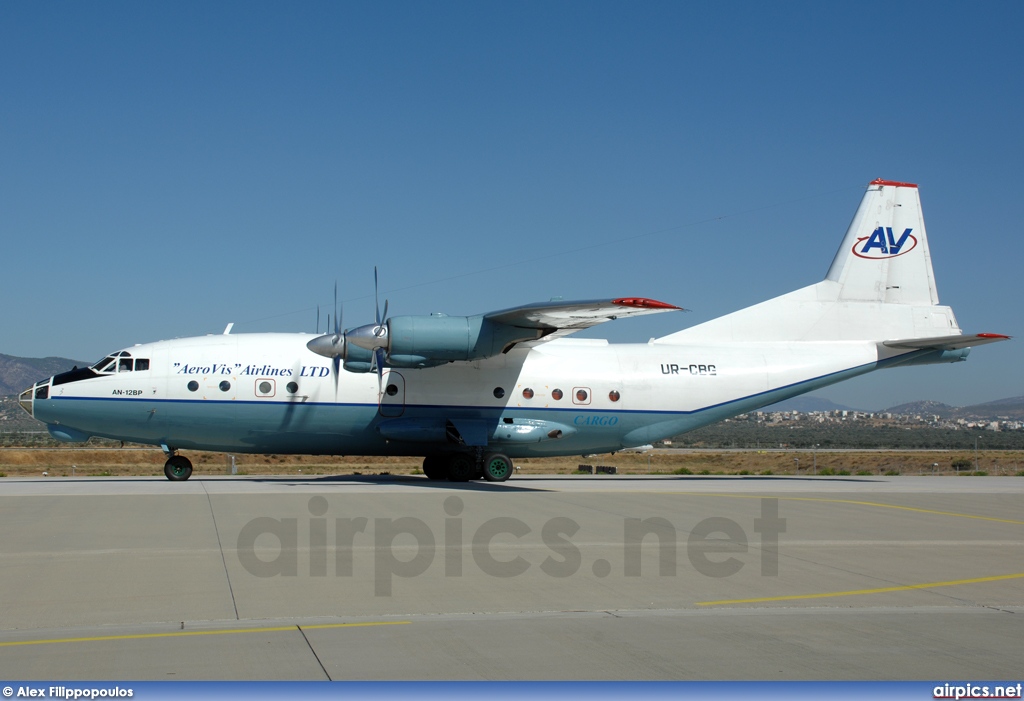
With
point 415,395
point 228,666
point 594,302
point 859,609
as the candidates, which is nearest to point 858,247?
point 594,302

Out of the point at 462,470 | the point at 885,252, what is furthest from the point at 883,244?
the point at 462,470

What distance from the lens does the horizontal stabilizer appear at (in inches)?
1008

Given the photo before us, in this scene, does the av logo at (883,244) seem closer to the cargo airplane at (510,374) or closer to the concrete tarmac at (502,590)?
the cargo airplane at (510,374)

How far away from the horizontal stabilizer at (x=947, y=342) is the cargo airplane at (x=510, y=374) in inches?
2.1

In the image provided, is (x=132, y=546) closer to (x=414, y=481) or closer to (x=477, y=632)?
(x=477, y=632)

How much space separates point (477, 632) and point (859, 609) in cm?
377

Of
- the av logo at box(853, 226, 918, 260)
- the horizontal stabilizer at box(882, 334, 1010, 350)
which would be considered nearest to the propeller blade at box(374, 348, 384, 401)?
the horizontal stabilizer at box(882, 334, 1010, 350)

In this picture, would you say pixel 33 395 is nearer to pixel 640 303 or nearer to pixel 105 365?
pixel 105 365

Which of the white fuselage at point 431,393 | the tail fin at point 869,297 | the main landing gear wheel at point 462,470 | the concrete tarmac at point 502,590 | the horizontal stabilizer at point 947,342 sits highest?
the tail fin at point 869,297

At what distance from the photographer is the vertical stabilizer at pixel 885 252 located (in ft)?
93.2

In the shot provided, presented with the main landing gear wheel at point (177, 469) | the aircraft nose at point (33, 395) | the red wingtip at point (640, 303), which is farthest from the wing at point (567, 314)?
the aircraft nose at point (33, 395)

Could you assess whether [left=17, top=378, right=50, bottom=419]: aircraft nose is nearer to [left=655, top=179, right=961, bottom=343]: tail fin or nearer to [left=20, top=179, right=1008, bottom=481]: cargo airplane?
[left=20, top=179, right=1008, bottom=481]: cargo airplane

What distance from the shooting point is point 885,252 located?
28.5 meters

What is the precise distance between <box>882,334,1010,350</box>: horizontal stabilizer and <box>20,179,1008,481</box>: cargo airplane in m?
0.05
